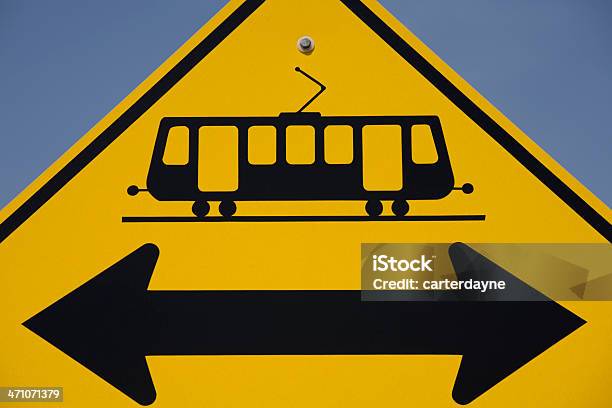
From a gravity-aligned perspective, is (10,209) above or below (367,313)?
above

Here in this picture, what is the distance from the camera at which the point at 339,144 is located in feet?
6.66

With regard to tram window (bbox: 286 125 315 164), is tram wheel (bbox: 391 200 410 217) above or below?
below

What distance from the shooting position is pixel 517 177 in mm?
1953

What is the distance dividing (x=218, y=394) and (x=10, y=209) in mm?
925

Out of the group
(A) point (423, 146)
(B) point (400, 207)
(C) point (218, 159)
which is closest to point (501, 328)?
(B) point (400, 207)

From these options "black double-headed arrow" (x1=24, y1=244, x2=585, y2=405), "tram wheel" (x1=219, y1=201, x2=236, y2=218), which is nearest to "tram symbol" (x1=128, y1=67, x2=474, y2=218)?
"tram wheel" (x1=219, y1=201, x2=236, y2=218)

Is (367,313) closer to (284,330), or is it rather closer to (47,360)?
(284,330)

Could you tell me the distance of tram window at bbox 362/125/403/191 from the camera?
2.00 meters

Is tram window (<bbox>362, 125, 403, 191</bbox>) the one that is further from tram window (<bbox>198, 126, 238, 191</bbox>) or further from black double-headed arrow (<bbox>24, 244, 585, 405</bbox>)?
tram window (<bbox>198, 126, 238, 191</bbox>)

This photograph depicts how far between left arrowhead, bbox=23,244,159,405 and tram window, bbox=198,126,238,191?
11.5 inches

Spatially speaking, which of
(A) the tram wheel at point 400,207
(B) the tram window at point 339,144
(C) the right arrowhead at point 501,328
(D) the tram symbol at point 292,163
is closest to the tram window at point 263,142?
(D) the tram symbol at point 292,163

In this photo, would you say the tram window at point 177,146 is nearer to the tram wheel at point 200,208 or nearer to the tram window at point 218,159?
the tram window at point 218,159

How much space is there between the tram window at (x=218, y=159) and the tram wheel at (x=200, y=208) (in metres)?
0.05

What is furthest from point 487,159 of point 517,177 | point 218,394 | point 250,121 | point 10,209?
point 10,209
